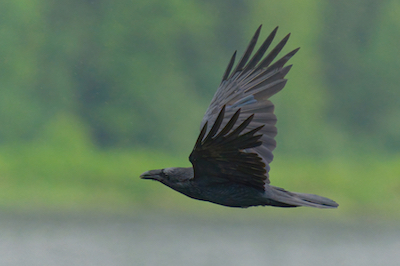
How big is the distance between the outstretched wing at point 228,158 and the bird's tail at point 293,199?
0.10 metres

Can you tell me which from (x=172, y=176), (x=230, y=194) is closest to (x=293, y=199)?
(x=230, y=194)

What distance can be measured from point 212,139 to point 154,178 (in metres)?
0.62

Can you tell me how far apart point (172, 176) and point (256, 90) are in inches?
40.6

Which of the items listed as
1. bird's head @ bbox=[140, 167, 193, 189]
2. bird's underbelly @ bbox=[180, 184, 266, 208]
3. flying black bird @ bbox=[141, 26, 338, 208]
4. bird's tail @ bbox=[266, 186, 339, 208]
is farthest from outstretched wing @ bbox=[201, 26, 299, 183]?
bird's head @ bbox=[140, 167, 193, 189]

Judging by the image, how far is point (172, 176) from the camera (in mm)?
2812

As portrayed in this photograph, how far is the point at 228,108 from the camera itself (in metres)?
3.46

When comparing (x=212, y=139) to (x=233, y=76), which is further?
(x=233, y=76)

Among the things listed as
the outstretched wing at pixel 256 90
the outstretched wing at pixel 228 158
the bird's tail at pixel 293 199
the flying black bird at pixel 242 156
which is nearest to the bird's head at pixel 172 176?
the flying black bird at pixel 242 156

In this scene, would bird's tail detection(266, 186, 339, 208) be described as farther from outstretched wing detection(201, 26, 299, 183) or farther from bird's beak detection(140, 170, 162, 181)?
bird's beak detection(140, 170, 162, 181)

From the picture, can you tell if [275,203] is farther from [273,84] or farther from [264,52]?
[264,52]

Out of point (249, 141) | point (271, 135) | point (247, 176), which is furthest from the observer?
point (271, 135)

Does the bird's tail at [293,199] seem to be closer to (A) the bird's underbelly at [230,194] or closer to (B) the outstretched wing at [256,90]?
(A) the bird's underbelly at [230,194]

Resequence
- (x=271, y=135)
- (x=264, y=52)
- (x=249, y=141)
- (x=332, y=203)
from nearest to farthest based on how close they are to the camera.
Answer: (x=249, y=141) → (x=332, y=203) → (x=271, y=135) → (x=264, y=52)

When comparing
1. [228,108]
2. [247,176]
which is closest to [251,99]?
[228,108]
